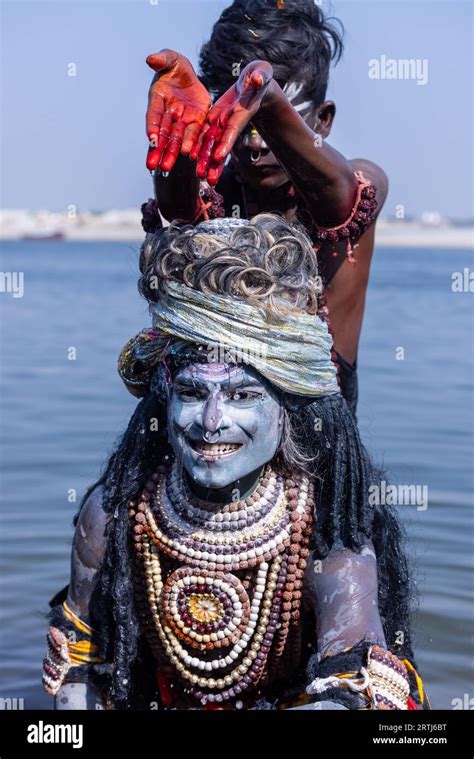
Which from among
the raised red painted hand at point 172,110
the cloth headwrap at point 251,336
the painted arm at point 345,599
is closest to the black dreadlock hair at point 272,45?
the raised red painted hand at point 172,110

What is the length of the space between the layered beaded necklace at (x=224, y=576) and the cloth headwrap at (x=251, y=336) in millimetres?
342

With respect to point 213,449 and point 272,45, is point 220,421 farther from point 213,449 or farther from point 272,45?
point 272,45

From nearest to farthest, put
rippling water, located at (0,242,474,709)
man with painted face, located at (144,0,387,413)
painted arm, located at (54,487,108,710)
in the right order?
man with painted face, located at (144,0,387,413) < painted arm, located at (54,487,108,710) < rippling water, located at (0,242,474,709)

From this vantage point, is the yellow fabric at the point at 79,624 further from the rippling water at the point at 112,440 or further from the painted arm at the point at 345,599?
the rippling water at the point at 112,440

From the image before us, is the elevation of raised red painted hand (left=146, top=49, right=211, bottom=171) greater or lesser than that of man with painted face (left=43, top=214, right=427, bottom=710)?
greater

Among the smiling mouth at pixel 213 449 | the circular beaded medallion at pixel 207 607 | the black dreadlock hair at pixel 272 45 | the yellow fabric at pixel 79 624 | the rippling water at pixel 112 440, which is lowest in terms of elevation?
the rippling water at pixel 112 440

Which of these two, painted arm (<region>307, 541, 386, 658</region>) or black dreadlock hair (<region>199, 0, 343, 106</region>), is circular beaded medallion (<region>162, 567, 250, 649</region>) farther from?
black dreadlock hair (<region>199, 0, 343, 106</region>)

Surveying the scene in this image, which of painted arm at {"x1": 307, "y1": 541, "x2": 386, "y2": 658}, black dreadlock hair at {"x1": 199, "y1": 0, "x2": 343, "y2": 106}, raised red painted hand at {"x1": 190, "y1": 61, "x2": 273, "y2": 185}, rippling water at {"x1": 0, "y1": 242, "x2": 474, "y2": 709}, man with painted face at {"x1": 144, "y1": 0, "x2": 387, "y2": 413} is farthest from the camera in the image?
rippling water at {"x1": 0, "y1": 242, "x2": 474, "y2": 709}

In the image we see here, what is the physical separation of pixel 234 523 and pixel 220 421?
0.35 meters

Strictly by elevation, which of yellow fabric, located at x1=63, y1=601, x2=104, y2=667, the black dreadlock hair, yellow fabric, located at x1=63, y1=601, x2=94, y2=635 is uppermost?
the black dreadlock hair

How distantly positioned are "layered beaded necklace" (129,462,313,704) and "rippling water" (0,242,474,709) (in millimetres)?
723

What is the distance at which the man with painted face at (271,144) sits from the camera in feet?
12.4

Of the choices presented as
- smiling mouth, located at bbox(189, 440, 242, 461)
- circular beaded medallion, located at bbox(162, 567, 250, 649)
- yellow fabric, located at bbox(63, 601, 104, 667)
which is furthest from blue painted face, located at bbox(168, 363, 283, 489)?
yellow fabric, located at bbox(63, 601, 104, 667)

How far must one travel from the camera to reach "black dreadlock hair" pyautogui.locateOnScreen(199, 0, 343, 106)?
182 inches
